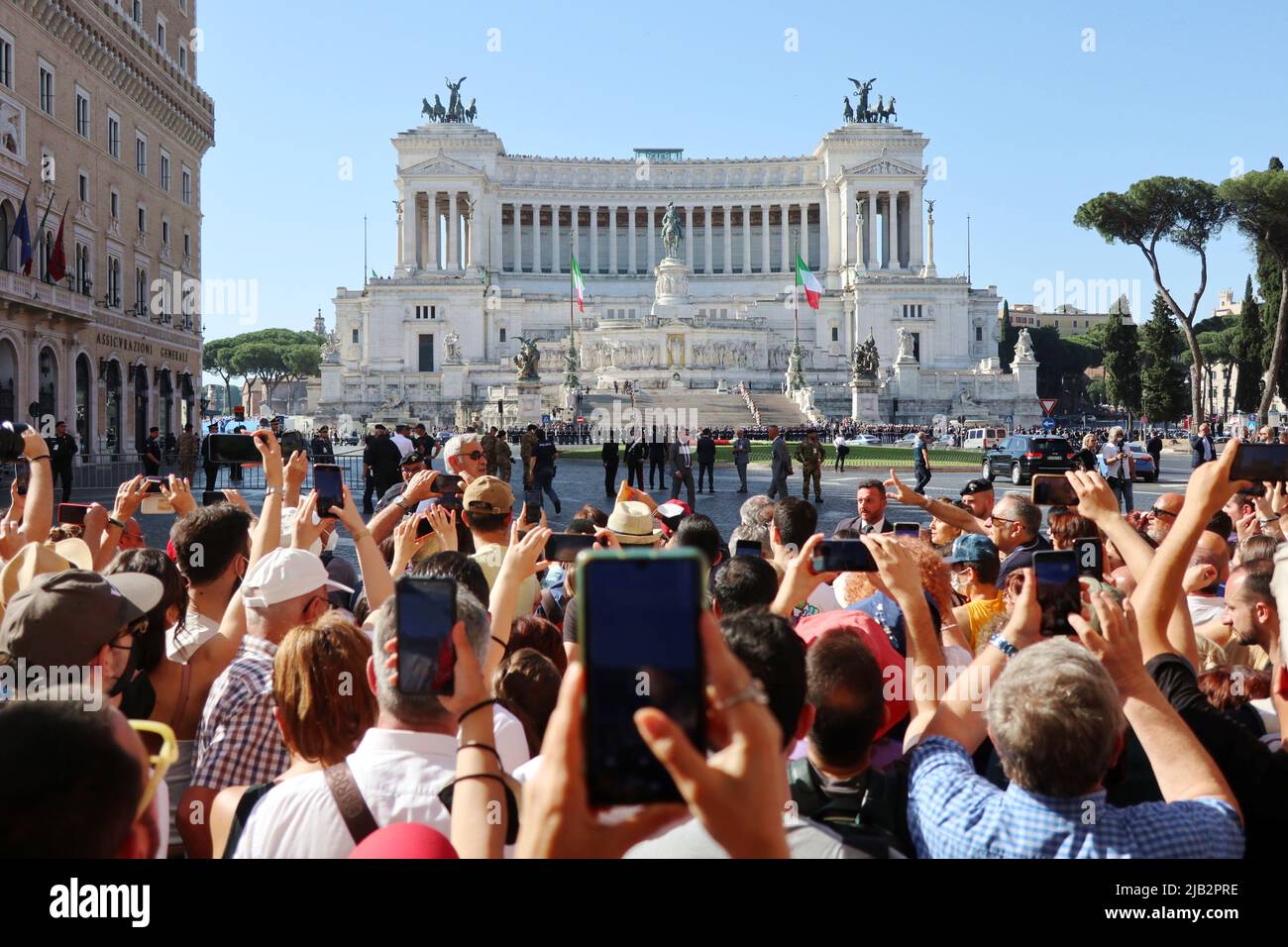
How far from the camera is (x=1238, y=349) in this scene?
2202 inches

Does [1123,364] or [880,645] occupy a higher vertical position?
[1123,364]

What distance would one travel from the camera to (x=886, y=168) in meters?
87.5

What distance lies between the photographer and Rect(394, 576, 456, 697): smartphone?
8.47ft

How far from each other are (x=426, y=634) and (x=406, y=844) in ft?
1.47

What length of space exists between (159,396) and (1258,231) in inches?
1671

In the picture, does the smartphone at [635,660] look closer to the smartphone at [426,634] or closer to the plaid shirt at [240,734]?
the smartphone at [426,634]

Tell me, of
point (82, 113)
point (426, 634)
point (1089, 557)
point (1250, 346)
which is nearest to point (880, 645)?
point (1089, 557)

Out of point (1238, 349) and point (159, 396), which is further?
point (1238, 349)

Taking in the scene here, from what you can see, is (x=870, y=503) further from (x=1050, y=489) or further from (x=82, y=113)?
(x=82, y=113)

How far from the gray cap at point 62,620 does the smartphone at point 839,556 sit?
2332mm

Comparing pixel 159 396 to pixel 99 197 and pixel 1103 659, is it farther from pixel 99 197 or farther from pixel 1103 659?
pixel 1103 659

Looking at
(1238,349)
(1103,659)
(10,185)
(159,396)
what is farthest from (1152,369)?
(1103,659)

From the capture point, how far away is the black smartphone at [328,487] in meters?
5.88
